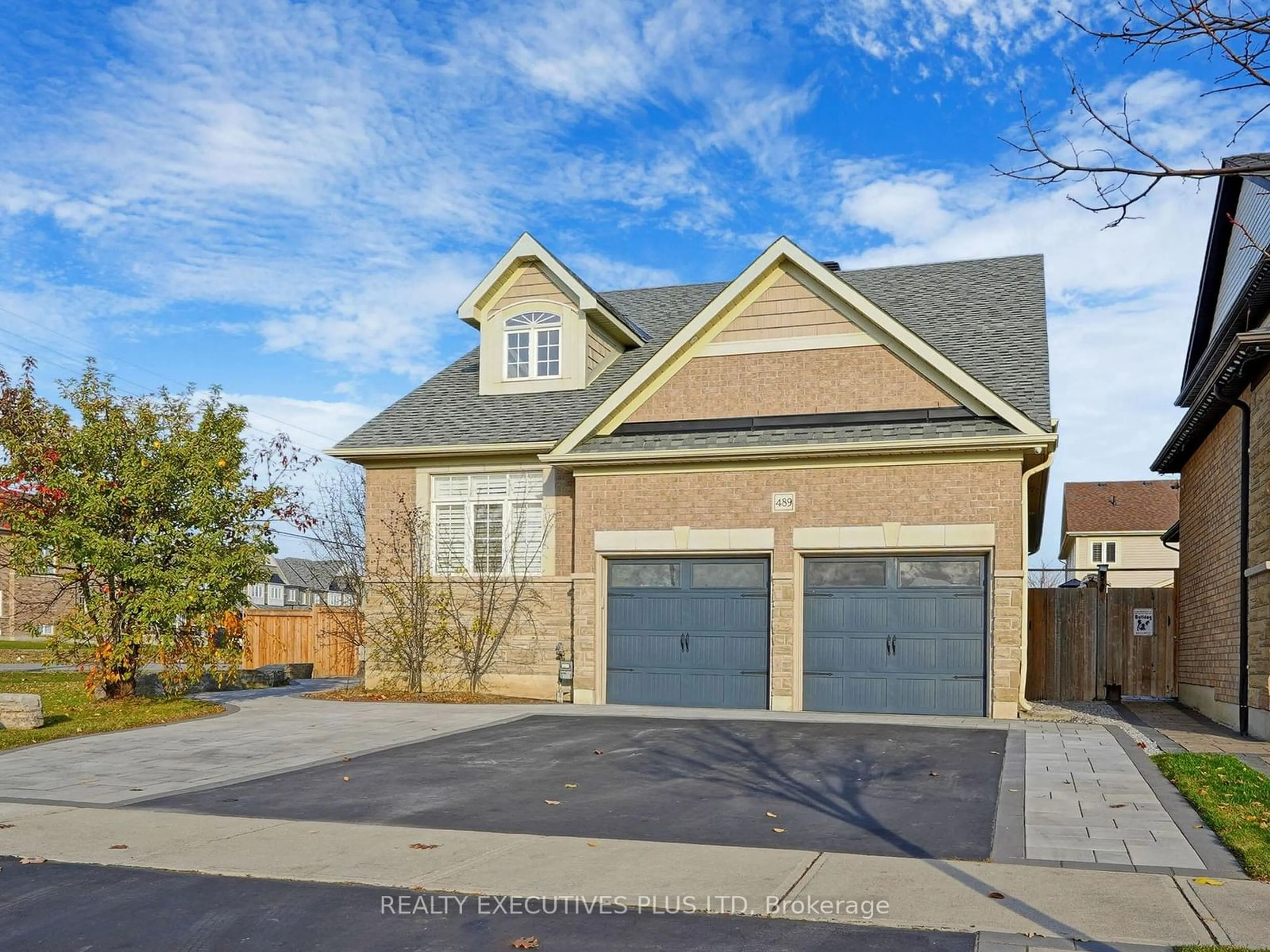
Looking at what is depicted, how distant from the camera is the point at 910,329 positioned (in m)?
17.5

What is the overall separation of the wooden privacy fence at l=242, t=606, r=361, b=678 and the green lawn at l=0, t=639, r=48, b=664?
5.02 meters

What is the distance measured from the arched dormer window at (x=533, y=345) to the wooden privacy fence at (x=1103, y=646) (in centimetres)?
997

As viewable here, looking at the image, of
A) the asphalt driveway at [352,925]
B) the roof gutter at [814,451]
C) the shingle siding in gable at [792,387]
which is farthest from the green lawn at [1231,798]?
the shingle siding in gable at [792,387]

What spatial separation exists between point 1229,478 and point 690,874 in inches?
486

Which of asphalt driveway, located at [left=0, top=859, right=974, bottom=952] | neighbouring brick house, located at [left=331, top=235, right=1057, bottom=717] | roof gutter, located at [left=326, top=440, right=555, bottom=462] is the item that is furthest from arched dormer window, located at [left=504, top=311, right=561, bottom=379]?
Result: asphalt driveway, located at [left=0, top=859, right=974, bottom=952]

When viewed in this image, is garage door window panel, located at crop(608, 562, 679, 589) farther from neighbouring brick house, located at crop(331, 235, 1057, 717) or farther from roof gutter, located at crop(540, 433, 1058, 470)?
roof gutter, located at crop(540, 433, 1058, 470)

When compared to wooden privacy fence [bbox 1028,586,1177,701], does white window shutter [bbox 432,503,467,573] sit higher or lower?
higher

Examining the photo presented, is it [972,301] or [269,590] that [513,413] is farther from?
[269,590]

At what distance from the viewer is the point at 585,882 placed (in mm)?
7188

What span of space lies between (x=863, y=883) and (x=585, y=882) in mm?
1743

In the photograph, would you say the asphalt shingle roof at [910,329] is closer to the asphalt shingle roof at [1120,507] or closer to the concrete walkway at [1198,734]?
the concrete walkway at [1198,734]

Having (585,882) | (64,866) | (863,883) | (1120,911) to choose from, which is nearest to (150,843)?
(64,866)

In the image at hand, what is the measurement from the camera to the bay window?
20.1m

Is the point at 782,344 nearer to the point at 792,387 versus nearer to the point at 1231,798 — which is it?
the point at 792,387
